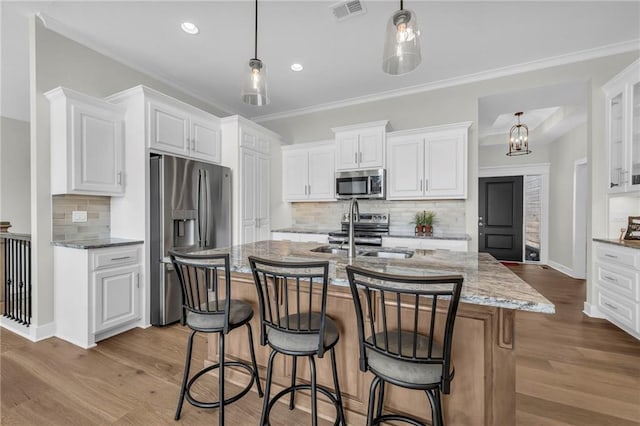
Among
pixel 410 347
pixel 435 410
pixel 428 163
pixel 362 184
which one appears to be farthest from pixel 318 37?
pixel 435 410

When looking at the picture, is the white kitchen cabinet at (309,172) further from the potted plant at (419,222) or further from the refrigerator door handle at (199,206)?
the refrigerator door handle at (199,206)

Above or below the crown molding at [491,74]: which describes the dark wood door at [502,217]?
below

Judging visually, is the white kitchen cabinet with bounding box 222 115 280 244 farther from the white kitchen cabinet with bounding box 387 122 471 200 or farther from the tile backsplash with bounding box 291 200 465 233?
the white kitchen cabinet with bounding box 387 122 471 200

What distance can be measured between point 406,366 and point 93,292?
Answer: 2.74 m

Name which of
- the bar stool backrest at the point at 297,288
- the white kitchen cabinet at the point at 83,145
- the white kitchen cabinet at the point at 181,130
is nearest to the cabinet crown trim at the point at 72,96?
the white kitchen cabinet at the point at 83,145

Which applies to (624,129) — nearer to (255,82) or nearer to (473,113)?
(473,113)

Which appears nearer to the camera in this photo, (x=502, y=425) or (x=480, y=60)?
(x=502, y=425)

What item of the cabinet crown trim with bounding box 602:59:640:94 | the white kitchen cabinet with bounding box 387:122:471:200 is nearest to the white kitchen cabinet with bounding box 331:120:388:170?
the white kitchen cabinet with bounding box 387:122:471:200

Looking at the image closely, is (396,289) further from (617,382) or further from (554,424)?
(617,382)

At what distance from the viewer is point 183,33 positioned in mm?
2854

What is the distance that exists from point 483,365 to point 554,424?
797 mm

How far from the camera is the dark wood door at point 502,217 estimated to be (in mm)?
6305

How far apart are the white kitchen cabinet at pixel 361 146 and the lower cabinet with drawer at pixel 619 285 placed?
Result: 261 centimetres

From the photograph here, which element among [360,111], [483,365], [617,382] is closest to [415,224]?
[360,111]
